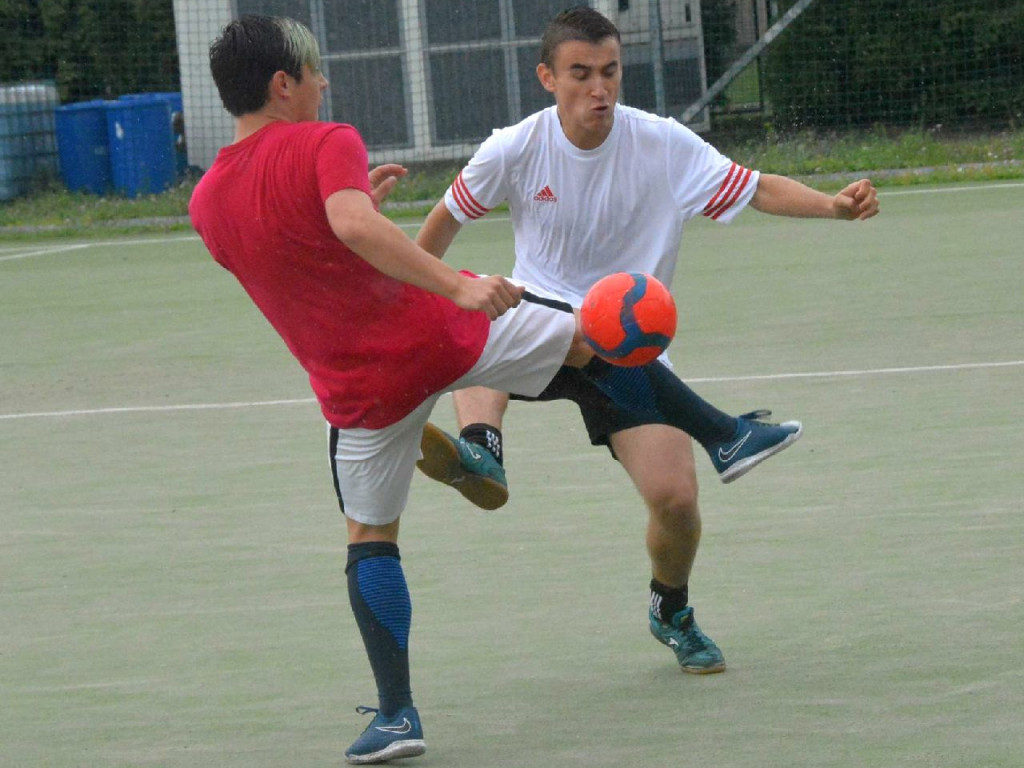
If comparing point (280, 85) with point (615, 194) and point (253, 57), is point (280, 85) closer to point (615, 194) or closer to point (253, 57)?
point (253, 57)

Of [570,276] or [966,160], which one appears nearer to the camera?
[570,276]

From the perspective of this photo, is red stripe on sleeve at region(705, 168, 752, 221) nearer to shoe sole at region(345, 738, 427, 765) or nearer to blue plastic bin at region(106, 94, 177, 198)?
shoe sole at region(345, 738, 427, 765)

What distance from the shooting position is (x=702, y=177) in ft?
17.0

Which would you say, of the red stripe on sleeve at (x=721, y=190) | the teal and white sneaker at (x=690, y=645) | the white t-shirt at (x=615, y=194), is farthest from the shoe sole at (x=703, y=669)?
the red stripe on sleeve at (x=721, y=190)

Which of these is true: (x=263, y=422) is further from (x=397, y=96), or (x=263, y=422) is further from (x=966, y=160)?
(x=397, y=96)

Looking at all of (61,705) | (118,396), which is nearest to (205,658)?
(61,705)

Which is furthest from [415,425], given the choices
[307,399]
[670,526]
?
[307,399]

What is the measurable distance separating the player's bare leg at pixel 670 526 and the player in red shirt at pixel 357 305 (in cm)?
39

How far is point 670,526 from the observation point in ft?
15.9

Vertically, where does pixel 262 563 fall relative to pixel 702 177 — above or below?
below

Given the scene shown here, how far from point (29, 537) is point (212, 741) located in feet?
8.20

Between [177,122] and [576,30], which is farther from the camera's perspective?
[177,122]

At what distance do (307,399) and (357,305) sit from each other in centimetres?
506

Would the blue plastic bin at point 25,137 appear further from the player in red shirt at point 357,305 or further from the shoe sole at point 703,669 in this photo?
the player in red shirt at point 357,305
